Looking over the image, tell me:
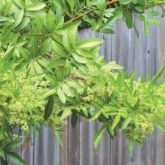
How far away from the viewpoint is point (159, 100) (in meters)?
1.93

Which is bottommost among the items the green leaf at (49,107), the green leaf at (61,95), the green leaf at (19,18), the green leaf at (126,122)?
the green leaf at (126,122)

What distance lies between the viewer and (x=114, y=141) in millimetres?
4582

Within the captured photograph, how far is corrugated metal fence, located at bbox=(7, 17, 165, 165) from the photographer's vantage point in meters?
4.04

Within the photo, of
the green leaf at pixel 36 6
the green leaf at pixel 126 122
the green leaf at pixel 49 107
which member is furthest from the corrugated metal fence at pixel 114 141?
the green leaf at pixel 126 122

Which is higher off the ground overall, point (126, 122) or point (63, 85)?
point (63, 85)

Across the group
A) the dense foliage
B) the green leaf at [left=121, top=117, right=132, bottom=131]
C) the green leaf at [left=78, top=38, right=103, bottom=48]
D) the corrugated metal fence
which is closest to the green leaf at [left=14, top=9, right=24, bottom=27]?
the dense foliage

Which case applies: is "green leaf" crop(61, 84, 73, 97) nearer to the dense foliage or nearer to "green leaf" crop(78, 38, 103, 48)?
the dense foliage

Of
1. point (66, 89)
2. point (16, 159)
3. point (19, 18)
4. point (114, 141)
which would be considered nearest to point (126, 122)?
point (66, 89)

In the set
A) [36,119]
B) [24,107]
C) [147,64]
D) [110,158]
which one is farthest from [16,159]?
[147,64]

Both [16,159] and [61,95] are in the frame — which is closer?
[61,95]

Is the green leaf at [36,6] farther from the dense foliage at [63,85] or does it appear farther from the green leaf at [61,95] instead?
the green leaf at [61,95]

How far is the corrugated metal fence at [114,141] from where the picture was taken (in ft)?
13.3

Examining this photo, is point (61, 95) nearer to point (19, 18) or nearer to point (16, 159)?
point (19, 18)

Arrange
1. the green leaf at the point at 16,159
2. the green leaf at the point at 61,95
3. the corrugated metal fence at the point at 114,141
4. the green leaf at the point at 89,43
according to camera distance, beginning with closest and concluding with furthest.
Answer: the green leaf at the point at 61,95
the green leaf at the point at 89,43
the green leaf at the point at 16,159
the corrugated metal fence at the point at 114,141
